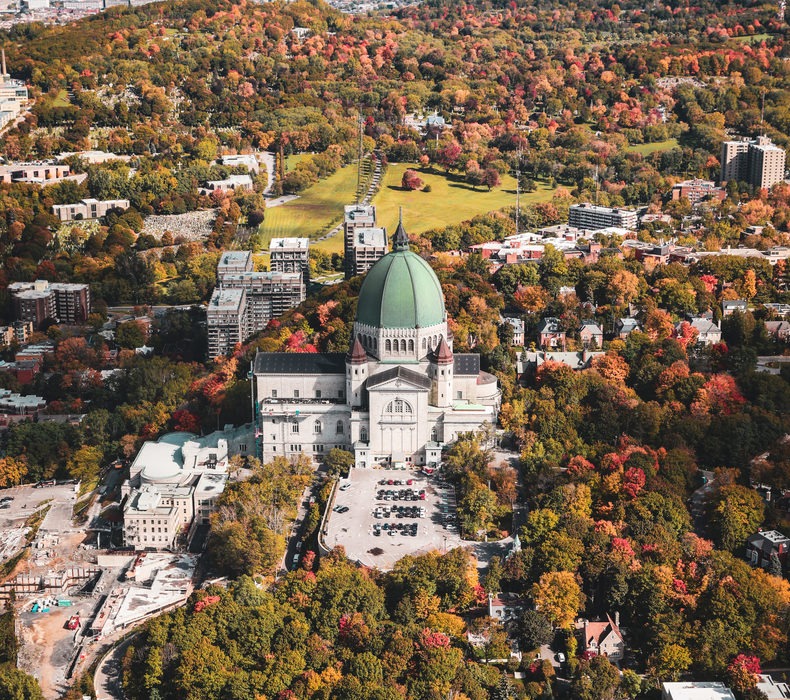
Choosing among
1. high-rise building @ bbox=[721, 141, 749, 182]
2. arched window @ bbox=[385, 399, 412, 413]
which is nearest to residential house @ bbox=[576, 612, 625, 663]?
arched window @ bbox=[385, 399, 412, 413]

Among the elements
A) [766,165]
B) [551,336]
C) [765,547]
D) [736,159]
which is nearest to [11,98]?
[736,159]

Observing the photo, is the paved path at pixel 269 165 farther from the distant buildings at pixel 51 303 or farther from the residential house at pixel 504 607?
the residential house at pixel 504 607

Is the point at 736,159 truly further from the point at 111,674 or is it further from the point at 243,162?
the point at 111,674

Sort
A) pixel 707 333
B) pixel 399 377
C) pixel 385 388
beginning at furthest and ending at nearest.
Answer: pixel 707 333
pixel 385 388
pixel 399 377

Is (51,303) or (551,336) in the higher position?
(551,336)

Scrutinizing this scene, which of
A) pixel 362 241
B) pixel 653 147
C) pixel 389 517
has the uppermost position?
pixel 653 147

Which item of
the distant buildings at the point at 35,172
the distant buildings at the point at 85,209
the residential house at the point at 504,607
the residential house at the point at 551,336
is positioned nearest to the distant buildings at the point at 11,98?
the distant buildings at the point at 35,172

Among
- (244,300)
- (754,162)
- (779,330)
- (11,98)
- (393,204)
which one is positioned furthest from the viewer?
(11,98)

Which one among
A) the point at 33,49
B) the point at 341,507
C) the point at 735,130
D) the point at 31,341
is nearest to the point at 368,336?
the point at 341,507

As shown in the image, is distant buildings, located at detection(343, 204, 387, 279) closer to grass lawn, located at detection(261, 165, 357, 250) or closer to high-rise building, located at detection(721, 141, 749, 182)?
grass lawn, located at detection(261, 165, 357, 250)
